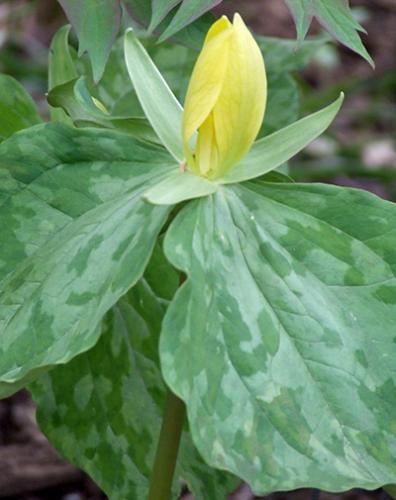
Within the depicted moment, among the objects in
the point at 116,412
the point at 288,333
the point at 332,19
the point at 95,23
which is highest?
the point at 95,23

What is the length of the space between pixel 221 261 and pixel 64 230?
0.50 ft

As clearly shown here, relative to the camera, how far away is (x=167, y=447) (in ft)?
3.22

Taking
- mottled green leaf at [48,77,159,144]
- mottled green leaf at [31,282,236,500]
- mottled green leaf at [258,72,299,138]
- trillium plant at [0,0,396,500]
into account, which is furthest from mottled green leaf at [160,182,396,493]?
mottled green leaf at [258,72,299,138]

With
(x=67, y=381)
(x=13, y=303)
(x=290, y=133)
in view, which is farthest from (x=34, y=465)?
(x=290, y=133)

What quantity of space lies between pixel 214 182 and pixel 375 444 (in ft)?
0.81

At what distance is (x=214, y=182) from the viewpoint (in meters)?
0.92

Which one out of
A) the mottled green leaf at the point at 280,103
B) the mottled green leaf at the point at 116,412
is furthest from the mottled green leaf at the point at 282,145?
the mottled green leaf at the point at 280,103

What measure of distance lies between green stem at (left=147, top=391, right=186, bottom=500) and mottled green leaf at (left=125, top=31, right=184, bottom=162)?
0.70ft

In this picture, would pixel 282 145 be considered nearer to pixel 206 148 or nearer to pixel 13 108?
pixel 206 148

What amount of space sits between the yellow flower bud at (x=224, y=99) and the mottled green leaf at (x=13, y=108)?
31 centimetres

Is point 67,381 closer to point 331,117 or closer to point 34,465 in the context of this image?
point 331,117

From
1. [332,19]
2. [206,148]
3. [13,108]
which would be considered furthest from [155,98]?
[13,108]

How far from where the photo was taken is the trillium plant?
0.85m

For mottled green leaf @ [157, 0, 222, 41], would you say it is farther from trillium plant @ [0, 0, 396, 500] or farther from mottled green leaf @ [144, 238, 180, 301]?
mottled green leaf @ [144, 238, 180, 301]
